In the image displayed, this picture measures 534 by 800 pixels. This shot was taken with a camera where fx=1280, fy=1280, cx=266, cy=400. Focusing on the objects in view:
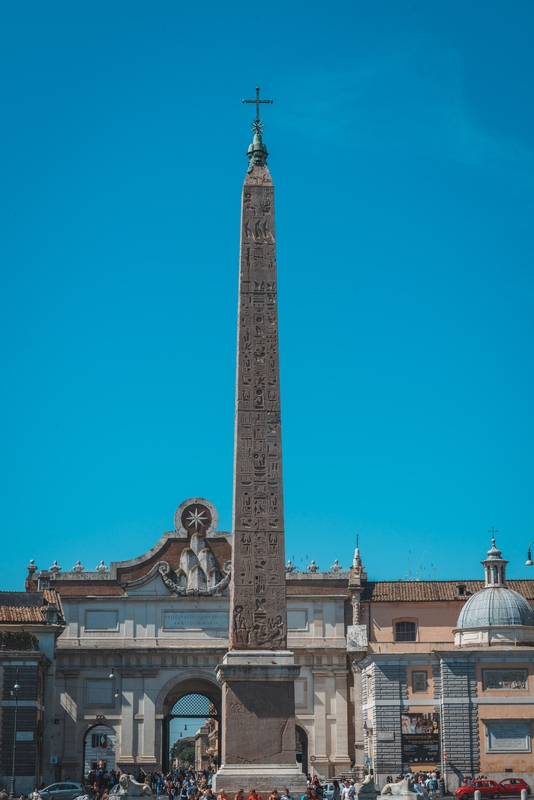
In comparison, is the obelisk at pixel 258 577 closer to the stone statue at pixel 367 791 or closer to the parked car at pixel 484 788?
the stone statue at pixel 367 791

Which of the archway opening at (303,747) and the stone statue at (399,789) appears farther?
the archway opening at (303,747)

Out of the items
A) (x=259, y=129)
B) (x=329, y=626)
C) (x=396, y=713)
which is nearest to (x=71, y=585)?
(x=329, y=626)

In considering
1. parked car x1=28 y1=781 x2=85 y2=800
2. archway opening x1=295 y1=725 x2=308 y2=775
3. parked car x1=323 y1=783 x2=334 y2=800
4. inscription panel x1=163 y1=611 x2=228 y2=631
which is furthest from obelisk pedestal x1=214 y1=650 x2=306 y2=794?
inscription panel x1=163 y1=611 x2=228 y2=631

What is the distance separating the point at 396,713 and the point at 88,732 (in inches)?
601

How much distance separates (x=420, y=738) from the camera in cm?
4072

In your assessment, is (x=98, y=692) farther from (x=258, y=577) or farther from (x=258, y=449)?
(x=258, y=449)

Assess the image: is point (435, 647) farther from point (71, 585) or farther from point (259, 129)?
point (259, 129)

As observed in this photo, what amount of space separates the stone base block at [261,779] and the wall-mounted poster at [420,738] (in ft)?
66.7

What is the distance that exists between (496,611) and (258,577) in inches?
867

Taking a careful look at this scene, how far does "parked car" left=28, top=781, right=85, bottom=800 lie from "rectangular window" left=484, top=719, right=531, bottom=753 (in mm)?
12605

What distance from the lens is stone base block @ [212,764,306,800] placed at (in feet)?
69.0

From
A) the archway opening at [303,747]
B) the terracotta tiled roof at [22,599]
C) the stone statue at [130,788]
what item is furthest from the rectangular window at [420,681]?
the terracotta tiled roof at [22,599]

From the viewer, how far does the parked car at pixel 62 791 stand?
3516cm

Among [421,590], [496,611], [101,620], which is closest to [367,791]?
[496,611]
